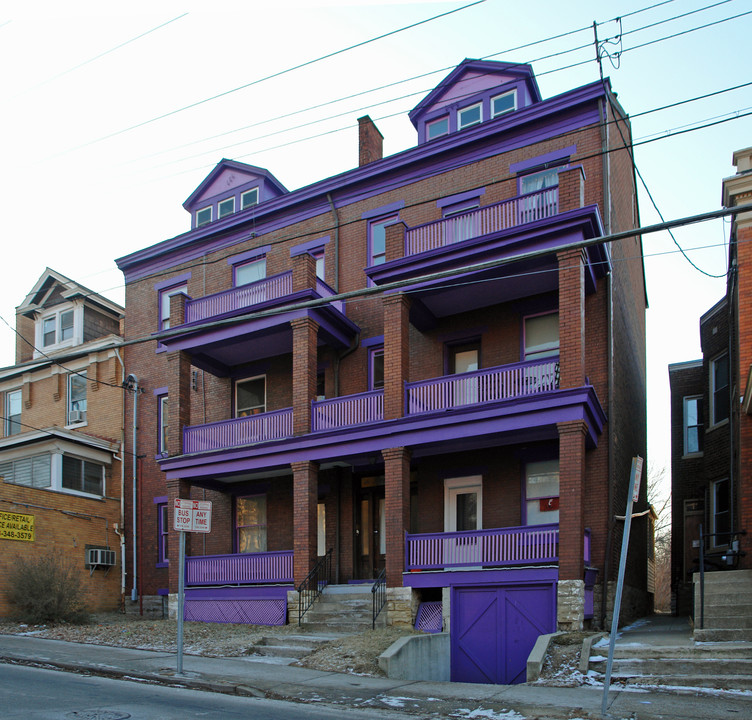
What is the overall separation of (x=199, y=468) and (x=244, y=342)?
358cm

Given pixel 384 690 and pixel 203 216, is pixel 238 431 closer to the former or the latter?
pixel 203 216

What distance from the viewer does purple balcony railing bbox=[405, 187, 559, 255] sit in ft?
57.5

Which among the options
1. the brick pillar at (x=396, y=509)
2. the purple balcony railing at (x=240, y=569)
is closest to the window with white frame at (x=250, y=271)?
the purple balcony railing at (x=240, y=569)

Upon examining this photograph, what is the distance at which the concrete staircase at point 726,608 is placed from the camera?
12.7 metres

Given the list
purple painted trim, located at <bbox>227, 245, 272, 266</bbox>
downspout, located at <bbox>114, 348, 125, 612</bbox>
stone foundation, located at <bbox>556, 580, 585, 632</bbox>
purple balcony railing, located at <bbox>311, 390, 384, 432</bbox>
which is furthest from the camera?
downspout, located at <bbox>114, 348, 125, 612</bbox>

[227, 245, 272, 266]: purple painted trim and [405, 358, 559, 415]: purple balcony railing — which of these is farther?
[227, 245, 272, 266]: purple painted trim

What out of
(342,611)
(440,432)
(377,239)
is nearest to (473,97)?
(377,239)

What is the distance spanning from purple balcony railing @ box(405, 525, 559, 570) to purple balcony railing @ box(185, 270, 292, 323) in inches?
290

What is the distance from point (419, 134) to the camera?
22.6m

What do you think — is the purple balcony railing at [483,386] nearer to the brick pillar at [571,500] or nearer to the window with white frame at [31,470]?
the brick pillar at [571,500]

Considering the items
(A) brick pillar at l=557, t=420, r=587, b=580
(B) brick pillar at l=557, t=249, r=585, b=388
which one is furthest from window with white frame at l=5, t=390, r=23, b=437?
(A) brick pillar at l=557, t=420, r=587, b=580

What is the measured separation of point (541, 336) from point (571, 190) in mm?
3579

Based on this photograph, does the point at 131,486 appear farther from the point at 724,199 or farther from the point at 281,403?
the point at 724,199

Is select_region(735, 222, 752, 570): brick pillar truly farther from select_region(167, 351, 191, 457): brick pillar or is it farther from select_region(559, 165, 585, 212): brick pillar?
select_region(167, 351, 191, 457): brick pillar
